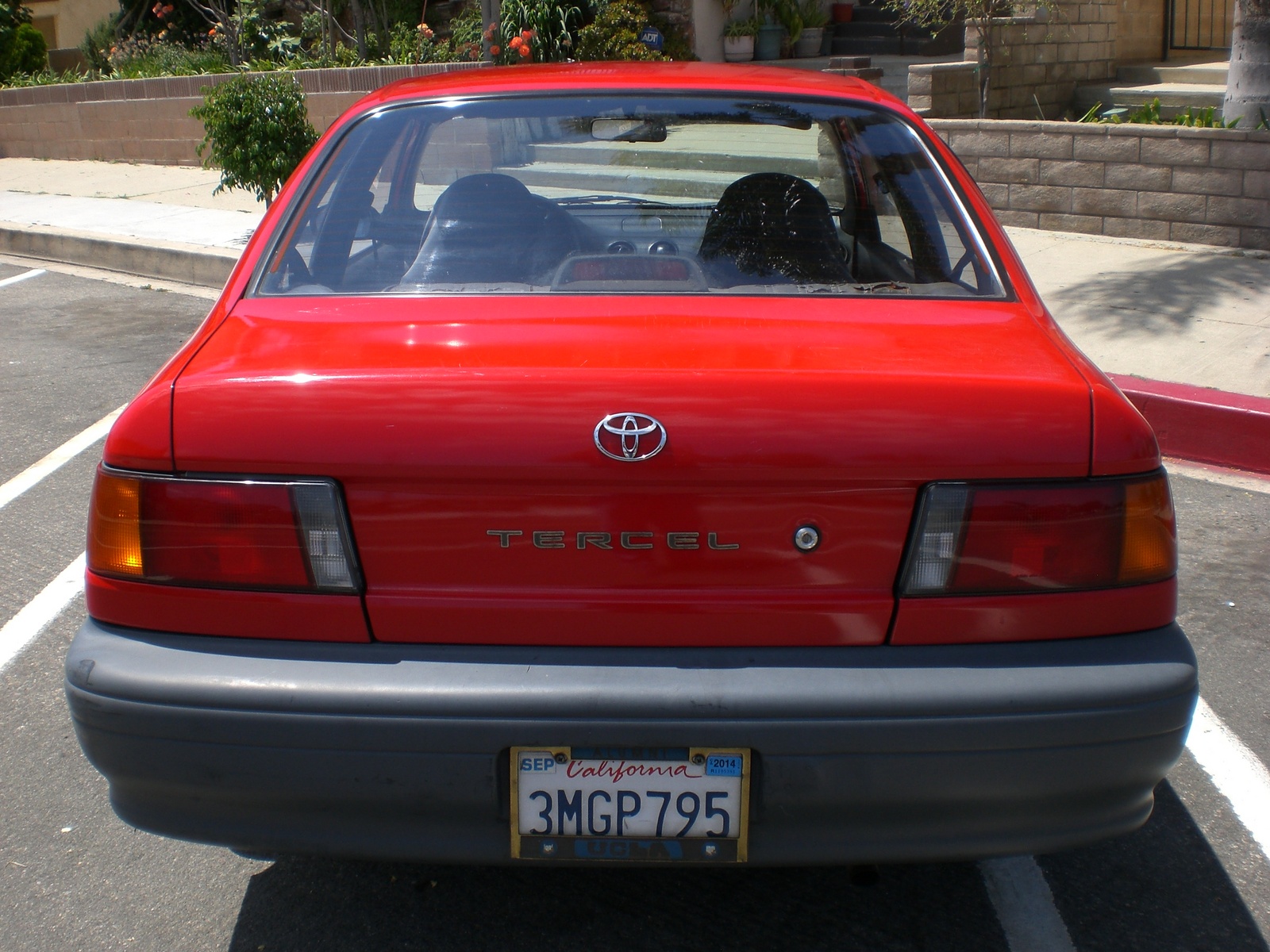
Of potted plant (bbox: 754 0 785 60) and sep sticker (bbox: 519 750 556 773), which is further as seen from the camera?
potted plant (bbox: 754 0 785 60)

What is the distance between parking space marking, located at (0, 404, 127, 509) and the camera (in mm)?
4906

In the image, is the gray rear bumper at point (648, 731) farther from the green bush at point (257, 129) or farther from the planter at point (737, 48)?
the planter at point (737, 48)

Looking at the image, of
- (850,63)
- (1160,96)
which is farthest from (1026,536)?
(850,63)

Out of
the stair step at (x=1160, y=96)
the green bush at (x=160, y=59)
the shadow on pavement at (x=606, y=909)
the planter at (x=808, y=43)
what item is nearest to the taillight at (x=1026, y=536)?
the shadow on pavement at (x=606, y=909)

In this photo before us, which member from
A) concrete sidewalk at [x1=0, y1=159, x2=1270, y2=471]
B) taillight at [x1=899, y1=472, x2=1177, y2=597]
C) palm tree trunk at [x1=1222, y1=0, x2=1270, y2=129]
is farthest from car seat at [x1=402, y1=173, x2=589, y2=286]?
palm tree trunk at [x1=1222, y1=0, x2=1270, y2=129]

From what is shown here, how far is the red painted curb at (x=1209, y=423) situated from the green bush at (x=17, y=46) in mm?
20196

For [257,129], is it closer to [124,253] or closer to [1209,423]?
[124,253]

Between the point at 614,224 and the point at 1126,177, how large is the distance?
20.3 ft

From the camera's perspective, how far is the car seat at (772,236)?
8.30 ft

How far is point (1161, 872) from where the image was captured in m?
2.59

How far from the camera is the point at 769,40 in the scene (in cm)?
1462

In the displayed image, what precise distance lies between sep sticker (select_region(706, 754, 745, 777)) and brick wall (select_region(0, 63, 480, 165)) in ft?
40.4

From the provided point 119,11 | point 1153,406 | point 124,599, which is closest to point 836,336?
point 124,599

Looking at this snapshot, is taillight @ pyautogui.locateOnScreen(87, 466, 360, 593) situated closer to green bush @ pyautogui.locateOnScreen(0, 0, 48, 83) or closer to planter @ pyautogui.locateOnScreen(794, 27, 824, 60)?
planter @ pyautogui.locateOnScreen(794, 27, 824, 60)
